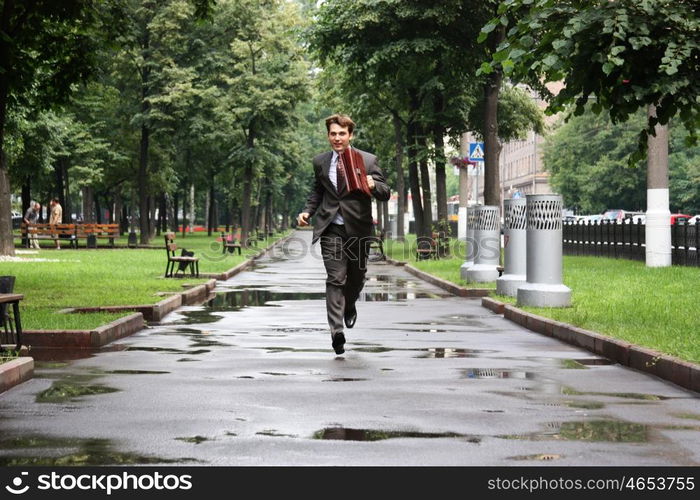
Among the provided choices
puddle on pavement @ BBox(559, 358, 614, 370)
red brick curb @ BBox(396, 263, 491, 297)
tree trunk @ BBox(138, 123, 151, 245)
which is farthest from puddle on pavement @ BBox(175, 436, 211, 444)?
tree trunk @ BBox(138, 123, 151, 245)

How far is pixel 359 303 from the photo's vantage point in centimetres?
1925

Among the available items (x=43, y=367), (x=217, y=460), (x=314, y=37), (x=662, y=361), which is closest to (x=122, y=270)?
(x=314, y=37)

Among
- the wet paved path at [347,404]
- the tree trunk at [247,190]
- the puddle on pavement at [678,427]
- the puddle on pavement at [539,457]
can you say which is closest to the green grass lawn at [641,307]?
the wet paved path at [347,404]

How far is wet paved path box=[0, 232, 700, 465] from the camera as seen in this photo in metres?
6.18

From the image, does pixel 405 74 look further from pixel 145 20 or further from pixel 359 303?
pixel 359 303

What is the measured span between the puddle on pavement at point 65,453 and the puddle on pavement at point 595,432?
6.93 ft

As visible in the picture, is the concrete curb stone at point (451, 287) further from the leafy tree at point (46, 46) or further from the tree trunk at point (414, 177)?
the tree trunk at point (414, 177)

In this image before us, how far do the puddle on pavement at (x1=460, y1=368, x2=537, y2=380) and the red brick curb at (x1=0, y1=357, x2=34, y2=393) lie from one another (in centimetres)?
357

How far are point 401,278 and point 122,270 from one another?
6.95 metres

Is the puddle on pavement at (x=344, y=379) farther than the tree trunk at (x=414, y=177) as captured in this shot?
No

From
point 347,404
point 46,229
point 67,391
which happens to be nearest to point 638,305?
point 347,404

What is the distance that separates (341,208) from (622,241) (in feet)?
85.2

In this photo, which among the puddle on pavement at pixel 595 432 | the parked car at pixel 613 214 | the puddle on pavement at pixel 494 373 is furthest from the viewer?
the parked car at pixel 613 214

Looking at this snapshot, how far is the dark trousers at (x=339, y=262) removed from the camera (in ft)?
36.3
